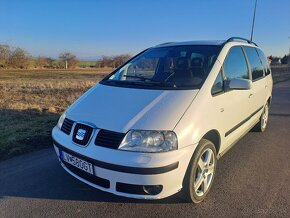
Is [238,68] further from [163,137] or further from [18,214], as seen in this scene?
[18,214]

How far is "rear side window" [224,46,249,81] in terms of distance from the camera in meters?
4.16

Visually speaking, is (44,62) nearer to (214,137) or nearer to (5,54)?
(5,54)

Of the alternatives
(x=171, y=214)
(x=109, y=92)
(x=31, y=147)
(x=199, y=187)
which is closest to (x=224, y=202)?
(x=199, y=187)

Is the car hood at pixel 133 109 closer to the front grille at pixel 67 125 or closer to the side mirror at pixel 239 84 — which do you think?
the front grille at pixel 67 125

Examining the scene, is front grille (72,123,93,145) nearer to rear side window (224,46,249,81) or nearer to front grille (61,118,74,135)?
front grille (61,118,74,135)

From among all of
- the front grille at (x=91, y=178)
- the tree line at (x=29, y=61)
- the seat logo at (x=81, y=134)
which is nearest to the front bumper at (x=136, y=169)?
the front grille at (x=91, y=178)

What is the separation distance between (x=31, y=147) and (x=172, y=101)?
9.89 ft

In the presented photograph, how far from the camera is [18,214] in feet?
10.7

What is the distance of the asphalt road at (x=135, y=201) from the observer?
10.8 ft

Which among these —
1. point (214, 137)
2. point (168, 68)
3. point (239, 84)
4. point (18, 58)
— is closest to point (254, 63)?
point (239, 84)

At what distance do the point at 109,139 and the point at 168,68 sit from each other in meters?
1.71

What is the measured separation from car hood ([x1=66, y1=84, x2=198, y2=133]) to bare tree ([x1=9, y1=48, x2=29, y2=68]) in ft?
172

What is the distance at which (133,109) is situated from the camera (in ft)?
10.9

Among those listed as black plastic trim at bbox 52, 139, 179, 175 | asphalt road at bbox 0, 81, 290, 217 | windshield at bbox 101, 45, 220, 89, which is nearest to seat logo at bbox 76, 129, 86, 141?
black plastic trim at bbox 52, 139, 179, 175
